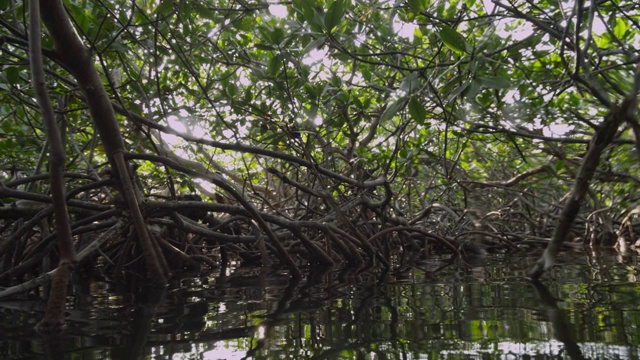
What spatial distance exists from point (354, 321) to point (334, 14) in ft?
3.72

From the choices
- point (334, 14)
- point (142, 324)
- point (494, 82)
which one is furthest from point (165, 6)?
point (494, 82)

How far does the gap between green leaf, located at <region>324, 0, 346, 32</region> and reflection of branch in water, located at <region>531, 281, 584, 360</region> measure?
1.27 metres

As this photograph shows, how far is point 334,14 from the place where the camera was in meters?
1.83

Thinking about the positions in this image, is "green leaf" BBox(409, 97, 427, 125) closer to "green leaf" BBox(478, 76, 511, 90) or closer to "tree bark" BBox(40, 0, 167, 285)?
"green leaf" BBox(478, 76, 511, 90)

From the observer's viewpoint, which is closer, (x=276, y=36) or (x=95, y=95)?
(x=95, y=95)

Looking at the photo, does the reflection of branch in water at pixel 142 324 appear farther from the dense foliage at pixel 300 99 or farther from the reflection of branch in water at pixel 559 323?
the reflection of branch in water at pixel 559 323

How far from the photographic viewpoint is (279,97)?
296 cm

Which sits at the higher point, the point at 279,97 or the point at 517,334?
the point at 279,97

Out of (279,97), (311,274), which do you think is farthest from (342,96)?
(311,274)

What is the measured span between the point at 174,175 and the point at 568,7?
8.79ft

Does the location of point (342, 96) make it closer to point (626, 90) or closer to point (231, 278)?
point (231, 278)

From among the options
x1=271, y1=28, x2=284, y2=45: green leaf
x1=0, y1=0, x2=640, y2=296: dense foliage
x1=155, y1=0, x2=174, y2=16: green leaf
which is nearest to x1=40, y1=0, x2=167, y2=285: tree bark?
x1=0, y1=0, x2=640, y2=296: dense foliage

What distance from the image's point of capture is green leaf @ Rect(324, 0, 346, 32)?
182cm

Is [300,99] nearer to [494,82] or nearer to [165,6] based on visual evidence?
[165,6]
